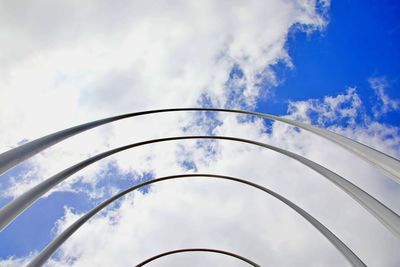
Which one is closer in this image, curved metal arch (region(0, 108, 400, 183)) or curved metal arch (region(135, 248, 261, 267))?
curved metal arch (region(0, 108, 400, 183))

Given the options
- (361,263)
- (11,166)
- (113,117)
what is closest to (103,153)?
(113,117)

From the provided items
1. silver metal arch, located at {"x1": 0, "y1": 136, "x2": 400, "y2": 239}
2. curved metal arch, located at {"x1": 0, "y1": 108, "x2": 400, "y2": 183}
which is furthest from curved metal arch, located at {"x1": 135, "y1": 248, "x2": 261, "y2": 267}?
curved metal arch, located at {"x1": 0, "y1": 108, "x2": 400, "y2": 183}

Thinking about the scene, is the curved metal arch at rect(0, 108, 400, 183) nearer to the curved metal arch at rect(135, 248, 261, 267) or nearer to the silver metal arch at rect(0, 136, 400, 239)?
the silver metal arch at rect(0, 136, 400, 239)

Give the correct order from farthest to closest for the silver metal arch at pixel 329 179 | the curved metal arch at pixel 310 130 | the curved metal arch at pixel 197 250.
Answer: the curved metal arch at pixel 197 250, the silver metal arch at pixel 329 179, the curved metal arch at pixel 310 130

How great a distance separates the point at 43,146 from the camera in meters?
11.5

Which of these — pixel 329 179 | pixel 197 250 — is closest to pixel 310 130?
pixel 329 179

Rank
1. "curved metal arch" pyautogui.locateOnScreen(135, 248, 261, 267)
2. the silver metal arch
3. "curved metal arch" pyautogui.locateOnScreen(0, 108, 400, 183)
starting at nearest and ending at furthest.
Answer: "curved metal arch" pyautogui.locateOnScreen(0, 108, 400, 183), the silver metal arch, "curved metal arch" pyautogui.locateOnScreen(135, 248, 261, 267)

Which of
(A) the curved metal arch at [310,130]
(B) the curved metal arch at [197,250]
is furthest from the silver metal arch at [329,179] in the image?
(B) the curved metal arch at [197,250]

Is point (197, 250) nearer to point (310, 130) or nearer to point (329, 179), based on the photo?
point (329, 179)

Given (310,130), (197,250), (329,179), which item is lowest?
(329,179)

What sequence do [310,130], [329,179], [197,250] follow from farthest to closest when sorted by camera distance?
1. [197,250]
2. [329,179]
3. [310,130]

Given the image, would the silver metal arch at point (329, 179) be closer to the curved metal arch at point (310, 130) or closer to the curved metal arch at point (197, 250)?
the curved metal arch at point (310, 130)

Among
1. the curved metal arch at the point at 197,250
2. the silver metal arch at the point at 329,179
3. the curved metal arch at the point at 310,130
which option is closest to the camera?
the curved metal arch at the point at 310,130

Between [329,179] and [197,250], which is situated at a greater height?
[197,250]
